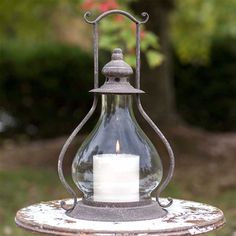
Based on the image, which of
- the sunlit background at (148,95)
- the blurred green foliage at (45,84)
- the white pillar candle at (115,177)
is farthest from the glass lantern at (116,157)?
the blurred green foliage at (45,84)

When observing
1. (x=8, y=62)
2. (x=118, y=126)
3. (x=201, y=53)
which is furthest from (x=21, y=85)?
(x=118, y=126)

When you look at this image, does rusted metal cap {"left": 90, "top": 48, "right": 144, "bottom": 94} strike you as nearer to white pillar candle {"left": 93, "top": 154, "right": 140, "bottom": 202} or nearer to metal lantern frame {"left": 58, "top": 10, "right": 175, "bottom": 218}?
metal lantern frame {"left": 58, "top": 10, "right": 175, "bottom": 218}

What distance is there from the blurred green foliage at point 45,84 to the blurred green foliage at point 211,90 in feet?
6.15

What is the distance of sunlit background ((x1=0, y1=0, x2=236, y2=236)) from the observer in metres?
9.01

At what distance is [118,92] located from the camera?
9.48 ft

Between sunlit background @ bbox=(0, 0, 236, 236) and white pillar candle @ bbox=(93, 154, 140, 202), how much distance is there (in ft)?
14.4

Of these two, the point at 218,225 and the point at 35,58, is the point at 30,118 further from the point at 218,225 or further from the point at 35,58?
the point at 218,225

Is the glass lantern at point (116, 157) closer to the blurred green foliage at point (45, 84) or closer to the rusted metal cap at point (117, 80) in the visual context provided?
the rusted metal cap at point (117, 80)

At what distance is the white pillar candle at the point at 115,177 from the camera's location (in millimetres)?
2846

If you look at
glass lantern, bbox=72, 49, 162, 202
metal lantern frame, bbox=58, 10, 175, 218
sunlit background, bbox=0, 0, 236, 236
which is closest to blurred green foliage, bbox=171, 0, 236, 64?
sunlit background, bbox=0, 0, 236, 236

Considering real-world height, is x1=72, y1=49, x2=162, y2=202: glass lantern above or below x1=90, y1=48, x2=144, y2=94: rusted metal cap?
below

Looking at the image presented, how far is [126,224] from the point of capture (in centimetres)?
273

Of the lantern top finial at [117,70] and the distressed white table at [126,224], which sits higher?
the lantern top finial at [117,70]

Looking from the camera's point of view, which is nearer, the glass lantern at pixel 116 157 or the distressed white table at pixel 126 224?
the distressed white table at pixel 126 224
